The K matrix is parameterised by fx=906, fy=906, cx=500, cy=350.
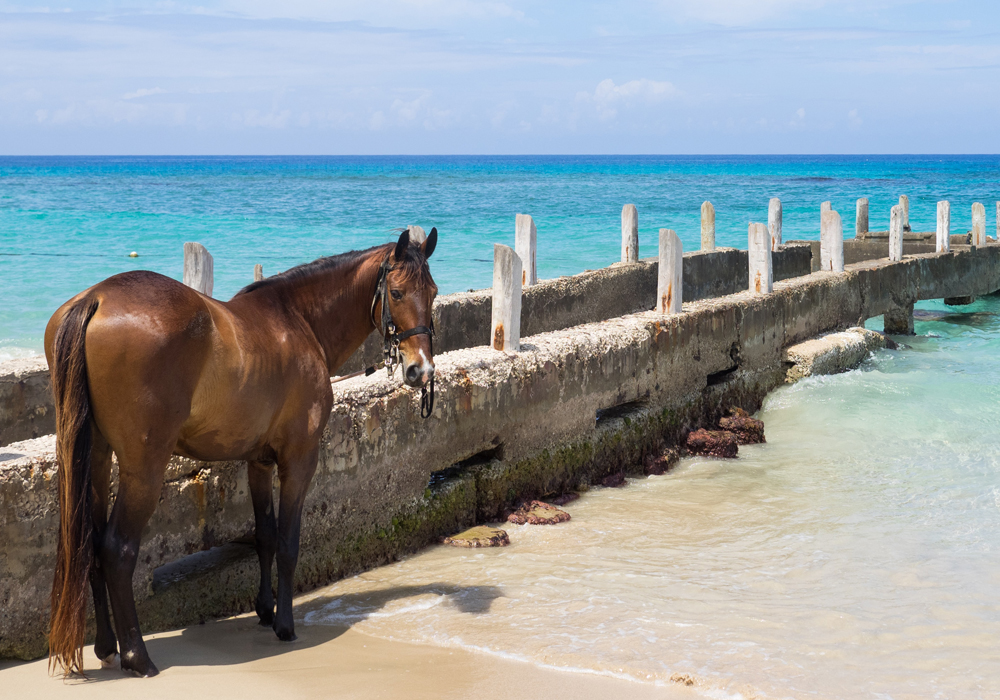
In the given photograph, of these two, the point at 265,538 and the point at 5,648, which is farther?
the point at 265,538

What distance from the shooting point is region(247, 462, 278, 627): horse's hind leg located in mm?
4484

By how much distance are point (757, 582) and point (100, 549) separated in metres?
3.69

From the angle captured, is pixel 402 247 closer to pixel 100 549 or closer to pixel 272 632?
pixel 100 549

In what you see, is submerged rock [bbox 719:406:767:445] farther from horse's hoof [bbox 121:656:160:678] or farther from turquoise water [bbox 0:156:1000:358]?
turquoise water [bbox 0:156:1000:358]

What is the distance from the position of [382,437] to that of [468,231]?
99.3 feet

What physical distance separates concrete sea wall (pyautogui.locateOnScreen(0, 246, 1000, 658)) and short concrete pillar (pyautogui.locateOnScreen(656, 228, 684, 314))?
153 mm

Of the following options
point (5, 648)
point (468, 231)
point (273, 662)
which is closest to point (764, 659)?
point (273, 662)

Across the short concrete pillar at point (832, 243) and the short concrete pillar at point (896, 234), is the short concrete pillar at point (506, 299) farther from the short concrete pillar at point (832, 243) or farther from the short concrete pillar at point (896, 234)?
the short concrete pillar at point (896, 234)

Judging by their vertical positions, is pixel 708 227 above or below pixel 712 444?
above

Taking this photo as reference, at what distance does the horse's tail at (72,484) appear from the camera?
3.49 m

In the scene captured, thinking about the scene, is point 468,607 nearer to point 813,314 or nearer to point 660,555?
point 660,555

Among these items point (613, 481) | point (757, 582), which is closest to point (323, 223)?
point (613, 481)

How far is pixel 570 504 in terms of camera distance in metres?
7.01

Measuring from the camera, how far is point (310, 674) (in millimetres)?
4035
